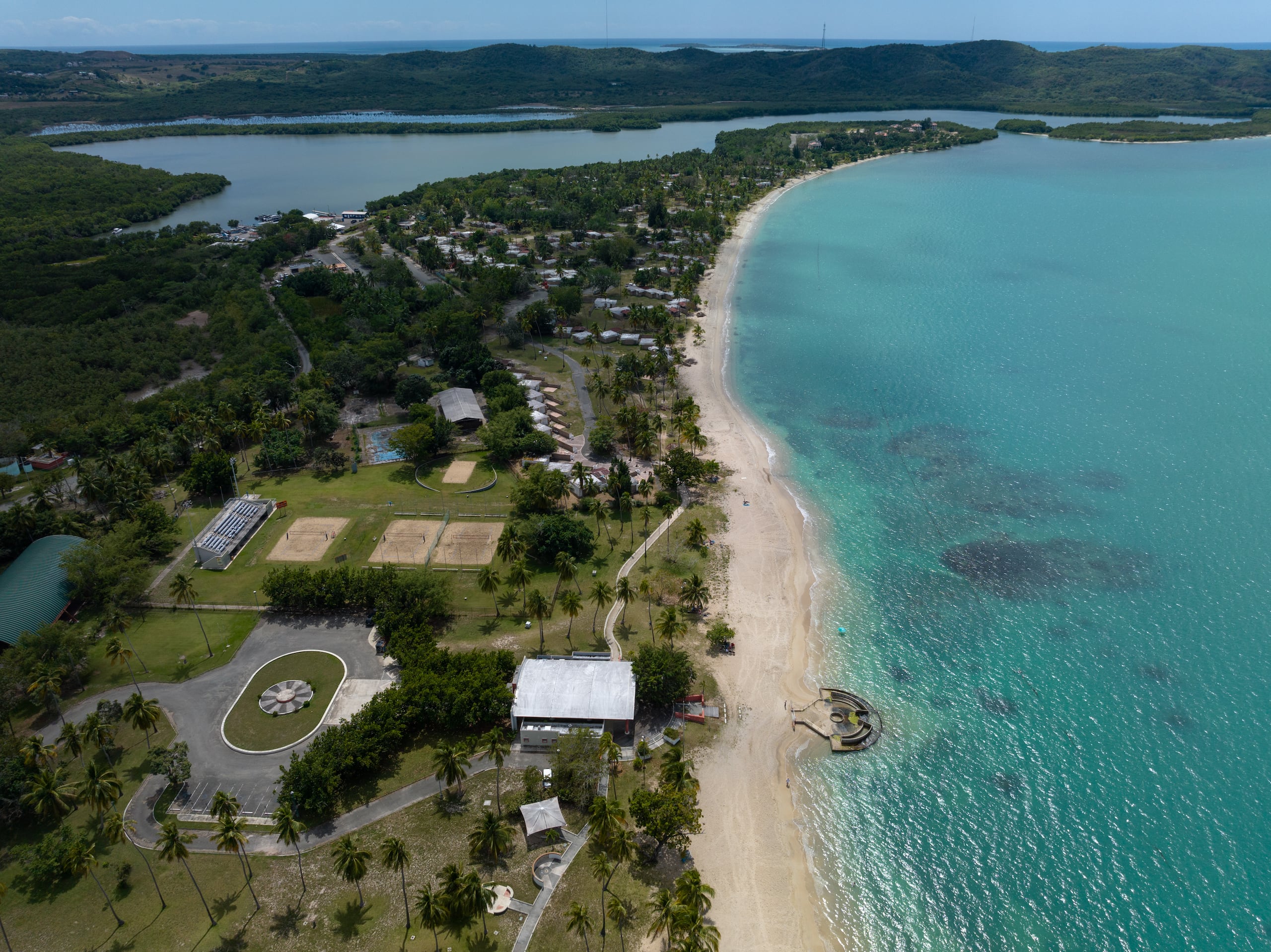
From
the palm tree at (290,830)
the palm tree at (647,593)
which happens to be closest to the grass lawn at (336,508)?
the palm tree at (647,593)

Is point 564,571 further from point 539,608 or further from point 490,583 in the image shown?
point 490,583

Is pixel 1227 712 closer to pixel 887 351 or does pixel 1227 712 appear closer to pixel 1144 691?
pixel 1144 691

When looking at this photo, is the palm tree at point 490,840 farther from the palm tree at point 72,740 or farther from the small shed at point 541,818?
the palm tree at point 72,740

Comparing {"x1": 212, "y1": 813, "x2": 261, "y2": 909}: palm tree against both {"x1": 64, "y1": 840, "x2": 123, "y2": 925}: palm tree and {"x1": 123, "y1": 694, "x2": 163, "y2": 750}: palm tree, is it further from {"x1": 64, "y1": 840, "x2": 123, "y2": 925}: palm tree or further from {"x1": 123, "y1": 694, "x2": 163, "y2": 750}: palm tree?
{"x1": 123, "y1": 694, "x2": 163, "y2": 750}: palm tree

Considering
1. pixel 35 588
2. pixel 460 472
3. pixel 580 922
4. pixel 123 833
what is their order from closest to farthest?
1. pixel 580 922
2. pixel 123 833
3. pixel 35 588
4. pixel 460 472

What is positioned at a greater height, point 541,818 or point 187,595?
point 187,595

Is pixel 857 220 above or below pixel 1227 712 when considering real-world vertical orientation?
above

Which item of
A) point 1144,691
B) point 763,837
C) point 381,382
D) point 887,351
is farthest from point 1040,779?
point 381,382

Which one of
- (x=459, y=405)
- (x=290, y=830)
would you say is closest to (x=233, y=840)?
(x=290, y=830)

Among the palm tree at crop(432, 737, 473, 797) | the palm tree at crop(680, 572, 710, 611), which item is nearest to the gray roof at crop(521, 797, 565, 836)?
the palm tree at crop(432, 737, 473, 797)
